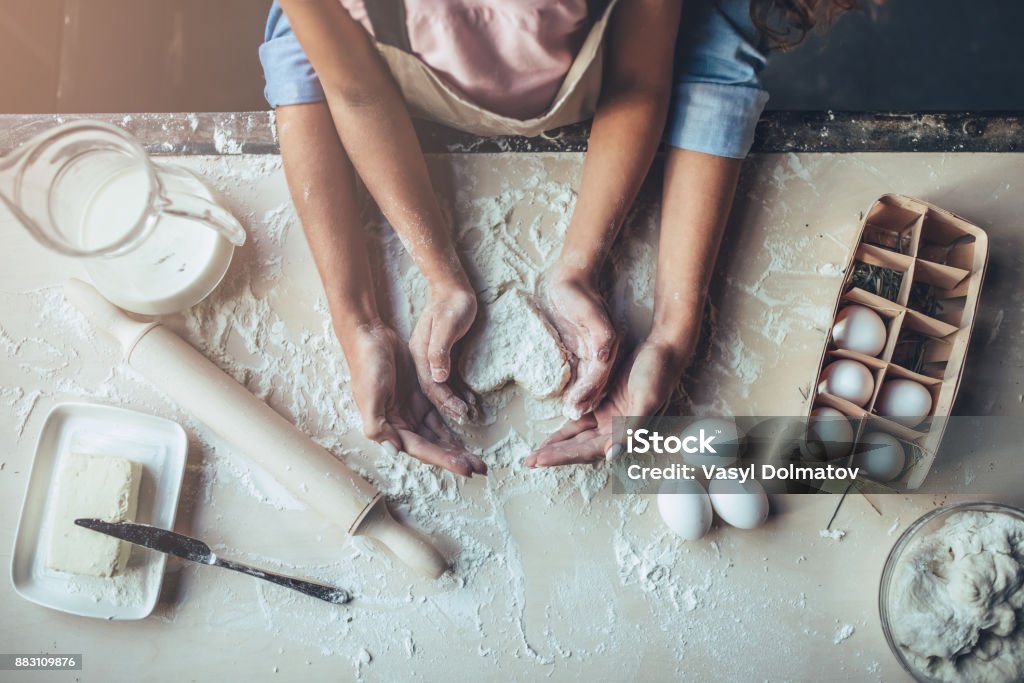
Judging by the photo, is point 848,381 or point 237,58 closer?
point 848,381

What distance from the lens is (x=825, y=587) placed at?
2.19 ft

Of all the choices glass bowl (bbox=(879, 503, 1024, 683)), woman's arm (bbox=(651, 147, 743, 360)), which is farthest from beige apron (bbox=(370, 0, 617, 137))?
glass bowl (bbox=(879, 503, 1024, 683))

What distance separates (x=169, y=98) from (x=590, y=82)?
522 mm

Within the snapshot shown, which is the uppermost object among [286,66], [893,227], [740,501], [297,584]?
[286,66]

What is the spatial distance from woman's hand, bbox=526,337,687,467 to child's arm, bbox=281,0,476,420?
0.10m

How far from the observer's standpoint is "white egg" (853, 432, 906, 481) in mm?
641

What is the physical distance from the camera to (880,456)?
643mm

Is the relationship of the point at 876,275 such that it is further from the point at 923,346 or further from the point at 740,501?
the point at 740,501

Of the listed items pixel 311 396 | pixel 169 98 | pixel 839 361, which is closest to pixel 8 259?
pixel 169 98

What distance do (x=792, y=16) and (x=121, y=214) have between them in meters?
0.75

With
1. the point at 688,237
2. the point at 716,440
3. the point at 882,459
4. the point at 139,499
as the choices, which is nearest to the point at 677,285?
the point at 688,237

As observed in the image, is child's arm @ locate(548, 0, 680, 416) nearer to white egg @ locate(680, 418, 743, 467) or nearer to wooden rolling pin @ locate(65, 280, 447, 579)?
white egg @ locate(680, 418, 743, 467)

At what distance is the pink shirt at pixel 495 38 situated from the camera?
0.59m

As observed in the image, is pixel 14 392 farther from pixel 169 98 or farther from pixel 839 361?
pixel 839 361
